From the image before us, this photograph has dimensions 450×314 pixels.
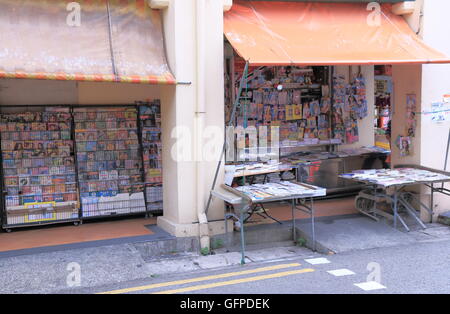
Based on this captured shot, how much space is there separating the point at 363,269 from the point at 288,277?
105 centimetres

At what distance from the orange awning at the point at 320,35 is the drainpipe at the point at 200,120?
17.3 inches

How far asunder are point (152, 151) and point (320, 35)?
3.53m

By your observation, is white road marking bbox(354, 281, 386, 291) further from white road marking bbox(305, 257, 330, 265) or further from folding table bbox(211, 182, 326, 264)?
folding table bbox(211, 182, 326, 264)

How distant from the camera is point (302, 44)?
25.5 ft

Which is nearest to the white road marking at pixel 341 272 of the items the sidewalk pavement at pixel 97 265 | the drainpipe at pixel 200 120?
the sidewalk pavement at pixel 97 265

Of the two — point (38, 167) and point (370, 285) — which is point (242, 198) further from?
point (38, 167)

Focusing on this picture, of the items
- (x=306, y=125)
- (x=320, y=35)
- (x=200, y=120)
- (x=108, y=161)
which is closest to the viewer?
(x=200, y=120)

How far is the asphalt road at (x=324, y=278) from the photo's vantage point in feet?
19.1

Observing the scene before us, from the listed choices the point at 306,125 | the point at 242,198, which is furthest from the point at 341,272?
the point at 306,125

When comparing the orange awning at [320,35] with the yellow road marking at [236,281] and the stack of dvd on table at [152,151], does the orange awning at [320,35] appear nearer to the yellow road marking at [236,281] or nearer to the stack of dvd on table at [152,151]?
the stack of dvd on table at [152,151]

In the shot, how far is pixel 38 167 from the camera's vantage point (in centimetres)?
855

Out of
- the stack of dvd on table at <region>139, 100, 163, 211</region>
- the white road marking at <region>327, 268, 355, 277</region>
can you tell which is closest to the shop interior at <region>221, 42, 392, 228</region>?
the stack of dvd on table at <region>139, 100, 163, 211</region>

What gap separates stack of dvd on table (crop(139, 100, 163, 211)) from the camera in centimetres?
919

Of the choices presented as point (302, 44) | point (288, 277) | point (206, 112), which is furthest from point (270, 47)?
point (288, 277)
